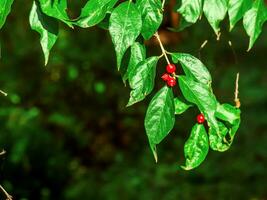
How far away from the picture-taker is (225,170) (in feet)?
16.4

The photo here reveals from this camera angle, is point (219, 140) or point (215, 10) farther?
point (219, 140)

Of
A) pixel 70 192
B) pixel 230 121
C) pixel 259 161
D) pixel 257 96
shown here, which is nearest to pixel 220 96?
pixel 257 96

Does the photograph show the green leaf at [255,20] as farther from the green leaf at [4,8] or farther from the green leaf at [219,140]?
the green leaf at [4,8]

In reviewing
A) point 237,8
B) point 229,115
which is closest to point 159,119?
point 229,115

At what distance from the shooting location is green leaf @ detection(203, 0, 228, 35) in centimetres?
142

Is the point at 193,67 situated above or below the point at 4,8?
below

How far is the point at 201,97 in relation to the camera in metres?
1.44

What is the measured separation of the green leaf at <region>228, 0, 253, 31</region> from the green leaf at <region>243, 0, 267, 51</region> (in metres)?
0.03

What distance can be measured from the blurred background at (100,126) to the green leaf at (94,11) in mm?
3300

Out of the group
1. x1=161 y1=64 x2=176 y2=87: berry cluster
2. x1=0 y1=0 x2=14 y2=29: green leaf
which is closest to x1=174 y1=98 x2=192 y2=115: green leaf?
x1=161 y1=64 x2=176 y2=87: berry cluster

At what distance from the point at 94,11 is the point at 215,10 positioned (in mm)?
272

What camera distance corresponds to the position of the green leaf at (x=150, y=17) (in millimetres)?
1438

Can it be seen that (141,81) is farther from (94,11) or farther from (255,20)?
(255,20)

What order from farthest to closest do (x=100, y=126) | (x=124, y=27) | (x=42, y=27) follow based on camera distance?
(x=100, y=126), (x=42, y=27), (x=124, y=27)
